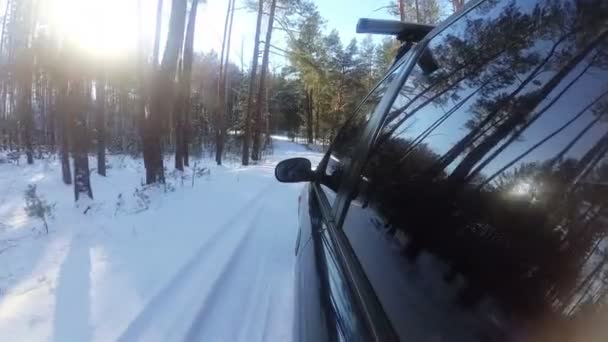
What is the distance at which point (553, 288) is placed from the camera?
60 cm

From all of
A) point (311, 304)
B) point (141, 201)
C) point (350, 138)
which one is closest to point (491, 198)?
point (311, 304)

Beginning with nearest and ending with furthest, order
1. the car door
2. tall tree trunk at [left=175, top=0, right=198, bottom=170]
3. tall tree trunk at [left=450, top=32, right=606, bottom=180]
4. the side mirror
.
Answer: tall tree trunk at [left=450, top=32, right=606, bottom=180] → the car door → the side mirror → tall tree trunk at [left=175, top=0, right=198, bottom=170]

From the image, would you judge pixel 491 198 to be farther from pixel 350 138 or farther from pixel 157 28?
pixel 157 28

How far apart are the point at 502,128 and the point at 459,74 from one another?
1.27 feet

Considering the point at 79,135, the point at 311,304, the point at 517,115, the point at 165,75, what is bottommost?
the point at 79,135

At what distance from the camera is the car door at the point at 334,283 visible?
3.27ft

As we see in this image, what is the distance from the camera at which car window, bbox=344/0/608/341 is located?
1.99 feet

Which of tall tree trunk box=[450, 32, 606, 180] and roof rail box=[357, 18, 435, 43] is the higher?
roof rail box=[357, 18, 435, 43]

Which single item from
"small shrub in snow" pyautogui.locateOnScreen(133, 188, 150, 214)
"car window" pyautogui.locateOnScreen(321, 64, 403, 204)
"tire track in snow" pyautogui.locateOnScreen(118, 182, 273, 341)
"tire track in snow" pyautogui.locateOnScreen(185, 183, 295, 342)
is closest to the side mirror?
"car window" pyautogui.locateOnScreen(321, 64, 403, 204)

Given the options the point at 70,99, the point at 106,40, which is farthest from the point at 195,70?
the point at 70,99

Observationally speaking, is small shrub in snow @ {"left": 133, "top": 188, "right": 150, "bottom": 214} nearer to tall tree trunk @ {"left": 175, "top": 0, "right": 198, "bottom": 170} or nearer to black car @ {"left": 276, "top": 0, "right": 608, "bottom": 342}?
black car @ {"left": 276, "top": 0, "right": 608, "bottom": 342}

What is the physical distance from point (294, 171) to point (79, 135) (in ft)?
21.1

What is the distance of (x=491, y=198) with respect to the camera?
806 millimetres

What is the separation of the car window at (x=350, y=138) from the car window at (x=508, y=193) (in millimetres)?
734
